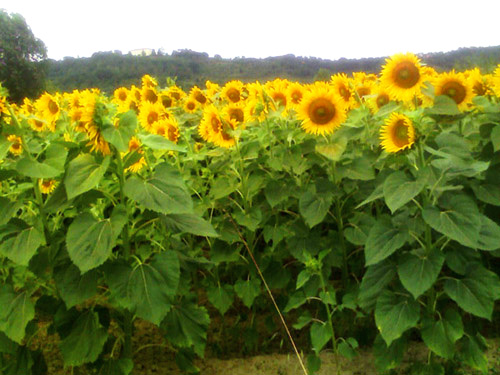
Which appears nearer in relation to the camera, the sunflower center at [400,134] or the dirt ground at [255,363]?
the sunflower center at [400,134]

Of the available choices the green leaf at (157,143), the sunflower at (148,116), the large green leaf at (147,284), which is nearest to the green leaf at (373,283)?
the large green leaf at (147,284)

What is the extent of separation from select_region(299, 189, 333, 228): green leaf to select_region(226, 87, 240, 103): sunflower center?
58.6 inches

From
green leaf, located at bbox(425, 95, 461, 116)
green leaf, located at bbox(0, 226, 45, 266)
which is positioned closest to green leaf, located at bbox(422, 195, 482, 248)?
green leaf, located at bbox(425, 95, 461, 116)

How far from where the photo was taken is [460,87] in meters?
2.62

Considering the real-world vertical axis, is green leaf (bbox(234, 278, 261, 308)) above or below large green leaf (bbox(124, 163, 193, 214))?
below

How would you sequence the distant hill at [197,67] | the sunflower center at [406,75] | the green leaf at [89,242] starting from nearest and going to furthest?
the green leaf at [89,242] < the sunflower center at [406,75] < the distant hill at [197,67]

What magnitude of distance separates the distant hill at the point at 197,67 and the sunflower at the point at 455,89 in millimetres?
4141

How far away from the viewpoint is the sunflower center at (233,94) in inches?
151

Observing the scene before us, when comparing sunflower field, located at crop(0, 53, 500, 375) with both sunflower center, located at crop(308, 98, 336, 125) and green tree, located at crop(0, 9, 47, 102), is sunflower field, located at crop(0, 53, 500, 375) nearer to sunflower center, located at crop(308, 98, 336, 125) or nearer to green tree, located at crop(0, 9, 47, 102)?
sunflower center, located at crop(308, 98, 336, 125)

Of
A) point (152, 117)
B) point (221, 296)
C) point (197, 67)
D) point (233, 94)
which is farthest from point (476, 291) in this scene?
point (197, 67)

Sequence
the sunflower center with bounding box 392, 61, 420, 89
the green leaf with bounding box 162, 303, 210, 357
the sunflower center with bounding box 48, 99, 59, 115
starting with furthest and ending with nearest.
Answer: the sunflower center with bounding box 48, 99, 59, 115 → the sunflower center with bounding box 392, 61, 420, 89 → the green leaf with bounding box 162, 303, 210, 357

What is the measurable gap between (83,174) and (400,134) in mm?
1211

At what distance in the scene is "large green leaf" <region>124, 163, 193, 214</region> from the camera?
1.94 metres

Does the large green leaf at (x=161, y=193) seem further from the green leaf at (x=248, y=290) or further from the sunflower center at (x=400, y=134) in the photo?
the sunflower center at (x=400, y=134)
